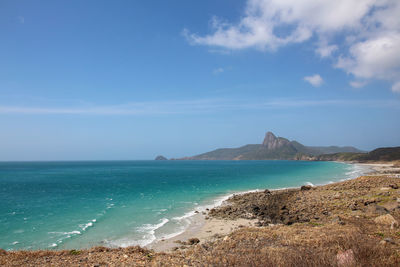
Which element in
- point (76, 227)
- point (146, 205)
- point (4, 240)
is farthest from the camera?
point (146, 205)

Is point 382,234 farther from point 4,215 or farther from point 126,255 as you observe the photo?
point 4,215

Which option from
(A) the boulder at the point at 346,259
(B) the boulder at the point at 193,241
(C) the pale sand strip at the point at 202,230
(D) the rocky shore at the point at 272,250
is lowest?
(C) the pale sand strip at the point at 202,230

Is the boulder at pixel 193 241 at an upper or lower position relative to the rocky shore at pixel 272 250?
lower

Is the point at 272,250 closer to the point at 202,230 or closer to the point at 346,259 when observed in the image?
the point at 346,259

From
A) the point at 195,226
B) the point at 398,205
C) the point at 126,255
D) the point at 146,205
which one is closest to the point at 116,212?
the point at 146,205

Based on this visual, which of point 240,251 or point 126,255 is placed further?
point 126,255

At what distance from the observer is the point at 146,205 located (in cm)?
2898

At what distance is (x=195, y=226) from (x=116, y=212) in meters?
10.0

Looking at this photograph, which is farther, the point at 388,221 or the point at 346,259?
the point at 388,221

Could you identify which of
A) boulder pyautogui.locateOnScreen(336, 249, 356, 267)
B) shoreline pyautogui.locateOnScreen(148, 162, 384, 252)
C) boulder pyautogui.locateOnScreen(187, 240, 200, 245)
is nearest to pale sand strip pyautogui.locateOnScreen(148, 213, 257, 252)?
shoreline pyautogui.locateOnScreen(148, 162, 384, 252)

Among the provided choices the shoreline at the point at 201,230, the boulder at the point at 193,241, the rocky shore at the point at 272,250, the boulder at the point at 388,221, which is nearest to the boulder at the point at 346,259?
the rocky shore at the point at 272,250

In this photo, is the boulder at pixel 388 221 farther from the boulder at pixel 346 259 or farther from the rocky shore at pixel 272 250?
the boulder at pixel 346 259

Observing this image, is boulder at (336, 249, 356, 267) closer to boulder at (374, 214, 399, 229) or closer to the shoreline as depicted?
boulder at (374, 214, 399, 229)

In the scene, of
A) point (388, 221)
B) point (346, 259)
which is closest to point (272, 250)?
point (346, 259)
